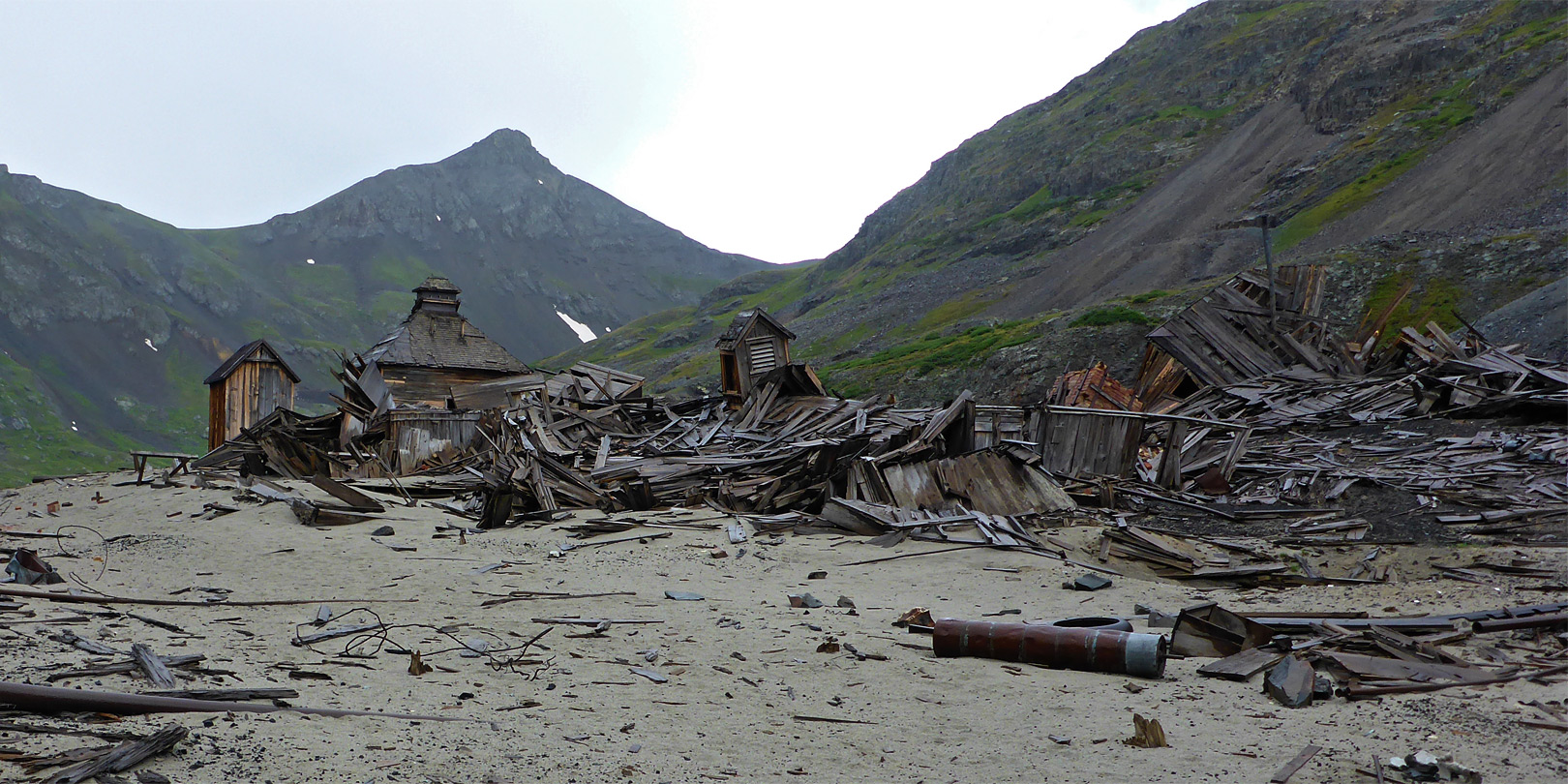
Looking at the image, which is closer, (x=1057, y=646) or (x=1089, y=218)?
(x=1057, y=646)

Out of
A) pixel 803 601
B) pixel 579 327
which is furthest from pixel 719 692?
pixel 579 327

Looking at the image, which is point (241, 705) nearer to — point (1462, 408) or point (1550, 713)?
point (1550, 713)

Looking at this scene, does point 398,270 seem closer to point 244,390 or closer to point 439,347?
point 439,347

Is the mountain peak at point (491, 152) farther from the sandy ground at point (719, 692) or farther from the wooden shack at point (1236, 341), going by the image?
the sandy ground at point (719, 692)

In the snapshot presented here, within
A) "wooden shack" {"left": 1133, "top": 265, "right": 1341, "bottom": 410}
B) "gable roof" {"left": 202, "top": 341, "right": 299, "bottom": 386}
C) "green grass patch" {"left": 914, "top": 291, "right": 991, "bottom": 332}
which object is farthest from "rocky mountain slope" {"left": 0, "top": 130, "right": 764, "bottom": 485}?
"wooden shack" {"left": 1133, "top": 265, "right": 1341, "bottom": 410}

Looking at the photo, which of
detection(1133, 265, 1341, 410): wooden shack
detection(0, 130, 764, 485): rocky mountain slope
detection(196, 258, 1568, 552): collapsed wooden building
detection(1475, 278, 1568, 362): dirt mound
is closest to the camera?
detection(196, 258, 1568, 552): collapsed wooden building

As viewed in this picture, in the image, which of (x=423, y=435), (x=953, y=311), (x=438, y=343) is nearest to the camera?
(x=423, y=435)

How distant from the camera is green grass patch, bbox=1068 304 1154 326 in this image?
39344 millimetres

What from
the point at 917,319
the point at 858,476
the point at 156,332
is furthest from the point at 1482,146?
the point at 156,332

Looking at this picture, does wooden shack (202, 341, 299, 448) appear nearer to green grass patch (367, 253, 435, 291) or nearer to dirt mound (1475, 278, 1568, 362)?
dirt mound (1475, 278, 1568, 362)

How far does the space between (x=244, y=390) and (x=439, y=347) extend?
607 centimetres

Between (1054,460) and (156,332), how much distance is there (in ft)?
381

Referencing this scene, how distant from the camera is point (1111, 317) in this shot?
39.8 metres

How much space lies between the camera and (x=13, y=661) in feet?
15.0
